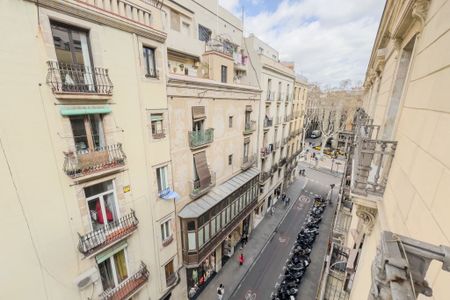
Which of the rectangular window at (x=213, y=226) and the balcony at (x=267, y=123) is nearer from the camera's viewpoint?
the rectangular window at (x=213, y=226)

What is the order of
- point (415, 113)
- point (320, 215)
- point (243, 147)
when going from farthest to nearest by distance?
point (320, 215)
point (243, 147)
point (415, 113)

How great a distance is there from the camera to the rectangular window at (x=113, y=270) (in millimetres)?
8875

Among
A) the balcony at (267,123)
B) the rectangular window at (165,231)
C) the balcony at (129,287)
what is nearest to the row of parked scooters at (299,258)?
the rectangular window at (165,231)

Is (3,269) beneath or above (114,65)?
beneath

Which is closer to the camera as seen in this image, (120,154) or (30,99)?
(30,99)

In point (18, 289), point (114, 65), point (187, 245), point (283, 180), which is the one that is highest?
point (114, 65)

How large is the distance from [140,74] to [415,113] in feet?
29.4

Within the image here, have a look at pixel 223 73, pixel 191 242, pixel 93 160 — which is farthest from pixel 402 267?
pixel 223 73

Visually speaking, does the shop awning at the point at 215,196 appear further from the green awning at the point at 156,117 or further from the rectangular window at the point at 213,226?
the green awning at the point at 156,117

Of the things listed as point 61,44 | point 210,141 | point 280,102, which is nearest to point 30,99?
point 61,44

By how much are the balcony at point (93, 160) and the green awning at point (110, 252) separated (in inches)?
142

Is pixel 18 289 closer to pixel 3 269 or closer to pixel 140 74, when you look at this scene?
pixel 3 269

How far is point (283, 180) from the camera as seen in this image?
94.7ft

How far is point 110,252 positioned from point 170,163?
184 inches
